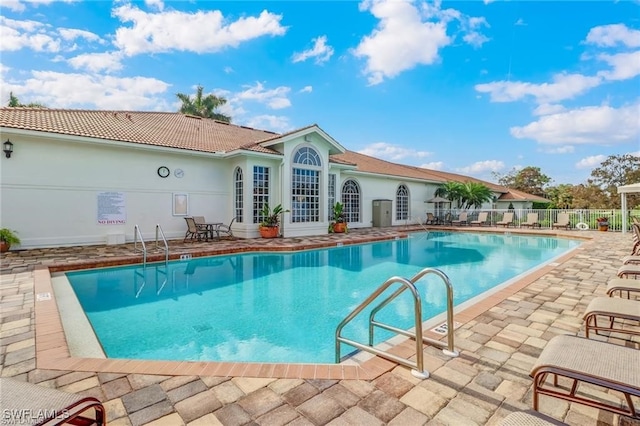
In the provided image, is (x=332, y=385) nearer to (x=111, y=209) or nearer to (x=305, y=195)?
(x=111, y=209)

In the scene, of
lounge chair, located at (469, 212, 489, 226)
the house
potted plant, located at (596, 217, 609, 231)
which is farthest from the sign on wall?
potted plant, located at (596, 217, 609, 231)

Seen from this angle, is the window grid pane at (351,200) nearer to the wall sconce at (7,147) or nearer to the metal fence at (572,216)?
the metal fence at (572,216)

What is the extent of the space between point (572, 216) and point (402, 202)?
10563 millimetres

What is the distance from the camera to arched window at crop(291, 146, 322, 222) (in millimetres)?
14625

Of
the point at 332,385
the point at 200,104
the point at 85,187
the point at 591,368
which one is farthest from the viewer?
the point at 200,104

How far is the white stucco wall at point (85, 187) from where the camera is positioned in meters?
9.81

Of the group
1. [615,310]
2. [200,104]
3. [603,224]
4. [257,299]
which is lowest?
[257,299]

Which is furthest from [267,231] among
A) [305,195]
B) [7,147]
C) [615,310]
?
[615,310]

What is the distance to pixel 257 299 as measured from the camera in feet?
20.7

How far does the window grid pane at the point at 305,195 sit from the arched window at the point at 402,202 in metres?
9.13

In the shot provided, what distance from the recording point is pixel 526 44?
14414 millimetres

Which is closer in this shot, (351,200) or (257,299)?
(257,299)

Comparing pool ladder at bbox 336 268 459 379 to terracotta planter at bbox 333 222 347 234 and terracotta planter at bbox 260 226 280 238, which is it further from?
terracotta planter at bbox 333 222 347 234

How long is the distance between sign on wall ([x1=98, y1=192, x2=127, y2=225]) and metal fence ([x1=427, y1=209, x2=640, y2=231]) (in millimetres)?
20736
